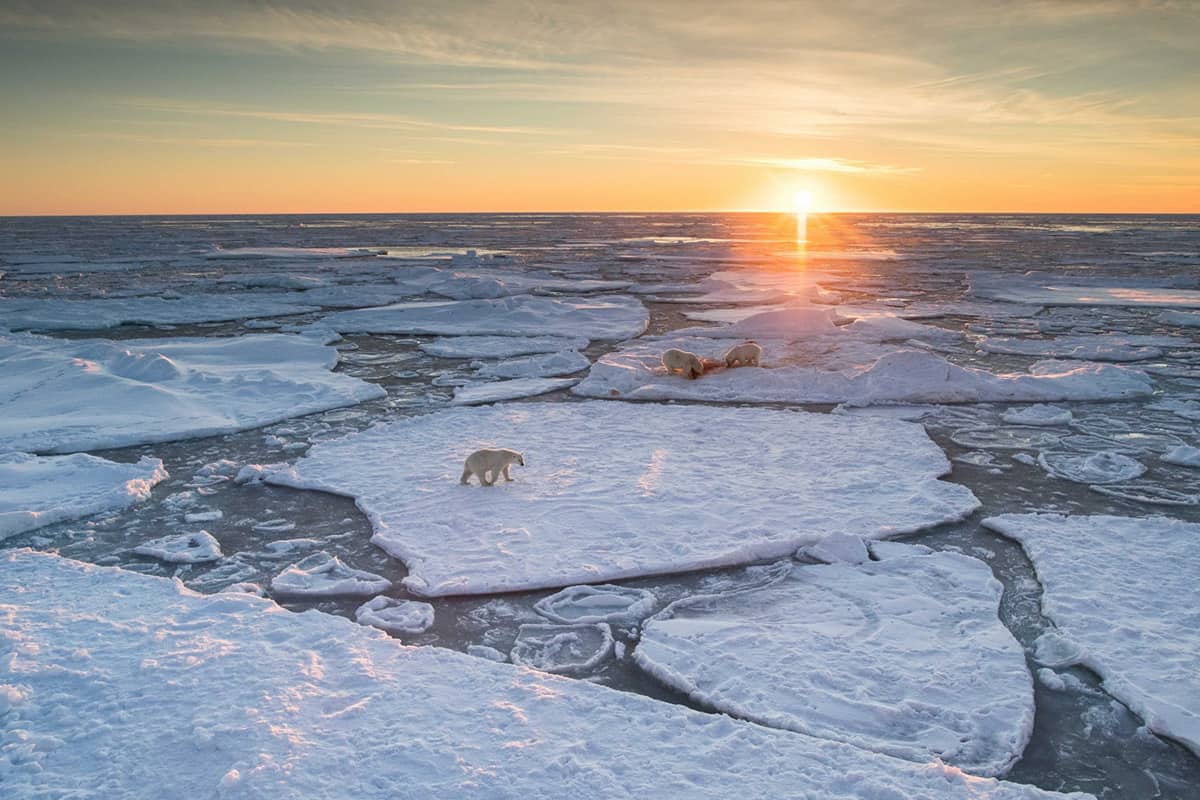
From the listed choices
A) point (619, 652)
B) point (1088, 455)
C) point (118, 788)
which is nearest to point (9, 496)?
point (118, 788)

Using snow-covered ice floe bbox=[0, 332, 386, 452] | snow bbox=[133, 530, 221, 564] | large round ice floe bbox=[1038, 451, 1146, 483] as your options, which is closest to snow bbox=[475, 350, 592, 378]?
snow-covered ice floe bbox=[0, 332, 386, 452]

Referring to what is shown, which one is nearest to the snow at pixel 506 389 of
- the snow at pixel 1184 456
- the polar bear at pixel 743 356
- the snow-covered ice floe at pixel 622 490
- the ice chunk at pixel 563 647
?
the snow-covered ice floe at pixel 622 490

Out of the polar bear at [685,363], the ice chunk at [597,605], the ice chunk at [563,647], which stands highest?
the polar bear at [685,363]

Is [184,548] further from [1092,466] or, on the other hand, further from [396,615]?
[1092,466]

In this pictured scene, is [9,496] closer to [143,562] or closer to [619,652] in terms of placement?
[143,562]

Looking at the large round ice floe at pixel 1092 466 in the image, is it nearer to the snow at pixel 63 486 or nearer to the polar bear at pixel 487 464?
the polar bear at pixel 487 464

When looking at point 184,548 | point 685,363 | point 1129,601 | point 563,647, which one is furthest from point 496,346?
point 1129,601
